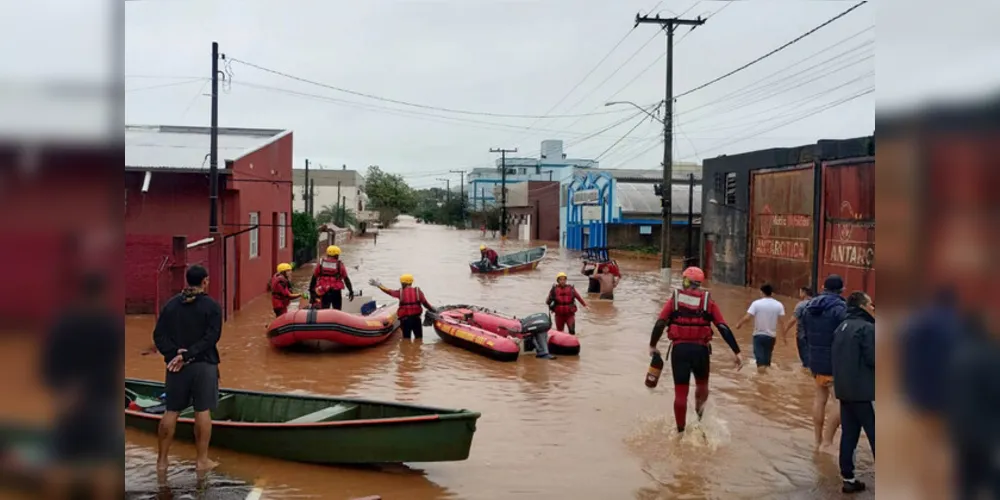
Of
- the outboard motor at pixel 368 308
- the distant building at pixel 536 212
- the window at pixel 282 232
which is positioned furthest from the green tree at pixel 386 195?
A: the outboard motor at pixel 368 308

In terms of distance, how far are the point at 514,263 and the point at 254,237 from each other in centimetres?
1467

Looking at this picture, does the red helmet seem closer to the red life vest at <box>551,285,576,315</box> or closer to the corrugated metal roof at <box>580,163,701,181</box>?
the red life vest at <box>551,285,576,315</box>

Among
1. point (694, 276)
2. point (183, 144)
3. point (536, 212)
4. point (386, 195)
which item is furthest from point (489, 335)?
point (386, 195)

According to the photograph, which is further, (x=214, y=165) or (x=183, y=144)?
(x=183, y=144)

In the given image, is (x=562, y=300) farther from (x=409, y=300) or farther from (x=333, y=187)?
(x=333, y=187)

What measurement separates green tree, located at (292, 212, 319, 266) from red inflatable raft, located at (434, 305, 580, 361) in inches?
711

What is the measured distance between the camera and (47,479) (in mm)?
1799

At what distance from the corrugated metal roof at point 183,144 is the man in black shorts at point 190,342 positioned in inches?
462

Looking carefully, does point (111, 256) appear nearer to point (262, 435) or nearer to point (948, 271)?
point (948, 271)

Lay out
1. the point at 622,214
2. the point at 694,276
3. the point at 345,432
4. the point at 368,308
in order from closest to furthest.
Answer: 1. the point at 345,432
2. the point at 694,276
3. the point at 368,308
4. the point at 622,214

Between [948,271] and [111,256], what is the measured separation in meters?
1.95

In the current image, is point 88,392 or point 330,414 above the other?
point 88,392

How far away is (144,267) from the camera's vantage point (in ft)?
55.0

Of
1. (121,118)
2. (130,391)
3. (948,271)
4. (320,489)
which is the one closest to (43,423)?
(121,118)
